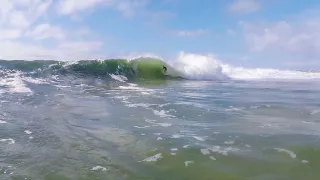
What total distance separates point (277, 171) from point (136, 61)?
→ 2288 centimetres

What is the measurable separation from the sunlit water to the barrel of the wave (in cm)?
1506

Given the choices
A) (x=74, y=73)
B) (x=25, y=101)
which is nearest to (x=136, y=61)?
(x=74, y=73)

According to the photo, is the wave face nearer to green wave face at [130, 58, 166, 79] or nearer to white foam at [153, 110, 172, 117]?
green wave face at [130, 58, 166, 79]

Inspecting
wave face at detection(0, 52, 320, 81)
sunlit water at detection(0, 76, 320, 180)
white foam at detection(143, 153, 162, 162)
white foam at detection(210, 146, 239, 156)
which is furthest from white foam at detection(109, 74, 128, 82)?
white foam at detection(143, 153, 162, 162)

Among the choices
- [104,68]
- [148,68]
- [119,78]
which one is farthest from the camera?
[148,68]

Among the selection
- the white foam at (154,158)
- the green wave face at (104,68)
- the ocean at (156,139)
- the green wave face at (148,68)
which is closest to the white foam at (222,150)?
the ocean at (156,139)

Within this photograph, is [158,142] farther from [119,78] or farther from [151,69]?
[151,69]

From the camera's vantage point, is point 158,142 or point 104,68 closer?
point 158,142

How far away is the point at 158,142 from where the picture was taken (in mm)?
5688

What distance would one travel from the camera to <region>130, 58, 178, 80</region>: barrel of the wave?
80.4ft

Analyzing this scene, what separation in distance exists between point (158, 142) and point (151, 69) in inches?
789

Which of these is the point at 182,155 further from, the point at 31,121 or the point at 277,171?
the point at 31,121

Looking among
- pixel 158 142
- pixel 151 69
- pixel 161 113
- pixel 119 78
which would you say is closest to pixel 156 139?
pixel 158 142

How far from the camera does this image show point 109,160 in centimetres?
470
